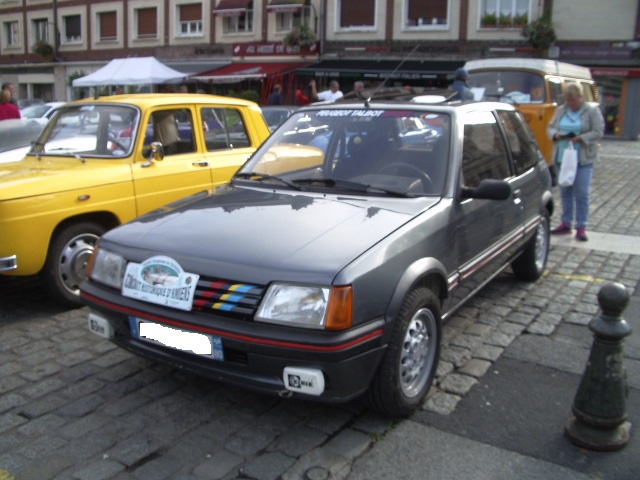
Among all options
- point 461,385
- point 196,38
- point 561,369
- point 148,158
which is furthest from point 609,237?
point 196,38

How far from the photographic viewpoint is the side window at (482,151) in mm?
4598

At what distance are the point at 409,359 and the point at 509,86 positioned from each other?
10536 millimetres

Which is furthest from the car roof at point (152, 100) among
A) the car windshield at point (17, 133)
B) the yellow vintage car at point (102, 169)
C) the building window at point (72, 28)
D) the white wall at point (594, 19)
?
the building window at point (72, 28)

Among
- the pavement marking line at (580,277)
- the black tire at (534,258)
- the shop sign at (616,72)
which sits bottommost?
the pavement marking line at (580,277)

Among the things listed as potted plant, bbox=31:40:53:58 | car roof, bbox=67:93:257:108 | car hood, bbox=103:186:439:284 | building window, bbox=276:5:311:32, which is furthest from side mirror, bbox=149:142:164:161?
potted plant, bbox=31:40:53:58

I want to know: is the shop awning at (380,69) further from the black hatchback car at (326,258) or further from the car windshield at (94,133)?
the black hatchback car at (326,258)

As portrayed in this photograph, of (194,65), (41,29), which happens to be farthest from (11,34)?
(194,65)

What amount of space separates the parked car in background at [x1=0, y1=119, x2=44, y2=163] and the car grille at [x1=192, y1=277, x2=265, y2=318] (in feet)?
18.5

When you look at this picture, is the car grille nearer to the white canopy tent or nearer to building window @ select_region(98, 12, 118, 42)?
the white canopy tent

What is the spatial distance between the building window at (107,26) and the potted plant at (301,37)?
11.7m

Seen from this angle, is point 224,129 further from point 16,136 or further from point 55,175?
point 16,136

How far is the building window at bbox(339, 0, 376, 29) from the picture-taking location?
2877 cm

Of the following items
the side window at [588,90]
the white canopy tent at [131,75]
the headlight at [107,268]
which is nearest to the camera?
the headlight at [107,268]

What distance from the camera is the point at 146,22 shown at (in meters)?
34.8
